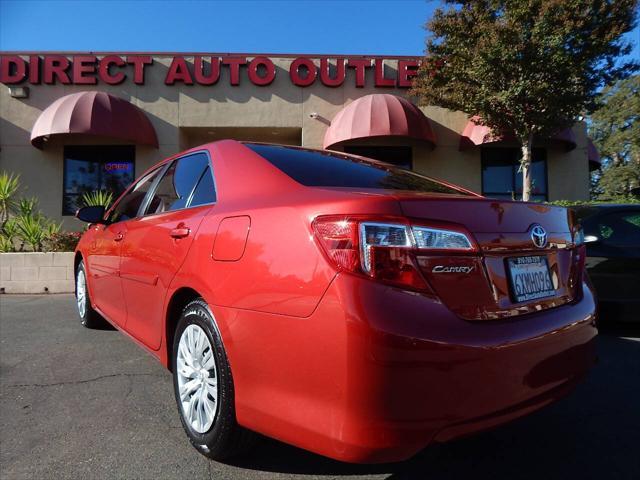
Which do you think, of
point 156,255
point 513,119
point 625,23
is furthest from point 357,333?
point 625,23

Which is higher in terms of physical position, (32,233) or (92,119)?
(92,119)

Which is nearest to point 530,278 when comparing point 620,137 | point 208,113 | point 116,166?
point 208,113

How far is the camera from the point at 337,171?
7.80 feet

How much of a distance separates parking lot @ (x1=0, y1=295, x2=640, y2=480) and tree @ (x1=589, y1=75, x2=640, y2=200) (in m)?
37.4

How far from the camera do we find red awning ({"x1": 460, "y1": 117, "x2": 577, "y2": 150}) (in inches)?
457

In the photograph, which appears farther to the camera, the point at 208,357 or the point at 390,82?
the point at 390,82

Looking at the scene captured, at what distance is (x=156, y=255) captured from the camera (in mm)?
2637

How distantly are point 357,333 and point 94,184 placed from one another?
45.2ft

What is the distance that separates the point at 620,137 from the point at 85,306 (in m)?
42.5

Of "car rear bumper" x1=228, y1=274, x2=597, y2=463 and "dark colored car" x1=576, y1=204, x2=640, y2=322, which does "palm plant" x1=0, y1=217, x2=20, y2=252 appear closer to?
"car rear bumper" x1=228, y1=274, x2=597, y2=463

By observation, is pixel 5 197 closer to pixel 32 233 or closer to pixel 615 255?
pixel 32 233

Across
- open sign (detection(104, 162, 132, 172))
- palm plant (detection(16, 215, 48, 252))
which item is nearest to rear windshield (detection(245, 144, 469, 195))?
palm plant (detection(16, 215, 48, 252))

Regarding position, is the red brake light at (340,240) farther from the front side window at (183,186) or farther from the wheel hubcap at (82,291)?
the wheel hubcap at (82,291)

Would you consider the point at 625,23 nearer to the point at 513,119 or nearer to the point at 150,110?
the point at 513,119
